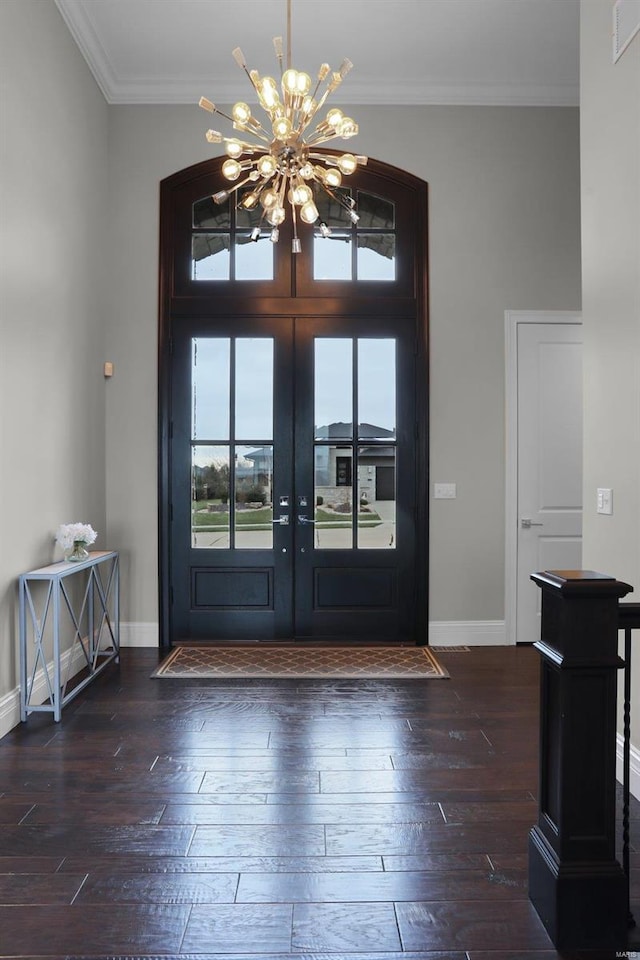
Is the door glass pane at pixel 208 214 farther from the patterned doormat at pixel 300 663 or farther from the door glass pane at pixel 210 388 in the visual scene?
the patterned doormat at pixel 300 663

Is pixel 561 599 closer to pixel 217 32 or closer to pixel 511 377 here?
pixel 511 377

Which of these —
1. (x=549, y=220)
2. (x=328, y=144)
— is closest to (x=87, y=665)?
(x=328, y=144)

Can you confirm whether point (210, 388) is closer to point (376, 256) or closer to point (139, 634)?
point (376, 256)

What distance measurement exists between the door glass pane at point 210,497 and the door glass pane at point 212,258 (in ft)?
4.17

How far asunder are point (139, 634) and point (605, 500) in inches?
135

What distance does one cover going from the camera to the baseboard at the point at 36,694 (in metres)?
3.43

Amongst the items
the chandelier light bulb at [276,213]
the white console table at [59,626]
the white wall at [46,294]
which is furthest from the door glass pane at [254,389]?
the chandelier light bulb at [276,213]

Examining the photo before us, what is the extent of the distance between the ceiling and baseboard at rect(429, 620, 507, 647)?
12.4 ft

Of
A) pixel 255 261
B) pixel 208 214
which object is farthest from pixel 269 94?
pixel 208 214

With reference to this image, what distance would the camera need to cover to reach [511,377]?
5148 mm

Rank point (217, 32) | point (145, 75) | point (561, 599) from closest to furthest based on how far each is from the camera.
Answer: point (561, 599) < point (217, 32) < point (145, 75)

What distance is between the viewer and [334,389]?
17.1 ft

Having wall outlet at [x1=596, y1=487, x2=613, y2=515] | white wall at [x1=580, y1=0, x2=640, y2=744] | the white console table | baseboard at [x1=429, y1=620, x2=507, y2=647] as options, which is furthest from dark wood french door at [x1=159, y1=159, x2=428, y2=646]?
wall outlet at [x1=596, y1=487, x2=613, y2=515]

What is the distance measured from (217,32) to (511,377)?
2985 millimetres
